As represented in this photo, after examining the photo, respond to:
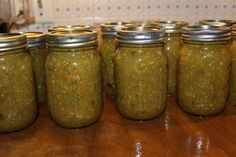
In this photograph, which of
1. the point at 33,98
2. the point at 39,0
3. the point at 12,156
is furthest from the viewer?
the point at 39,0

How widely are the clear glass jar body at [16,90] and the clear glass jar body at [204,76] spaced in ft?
1.09

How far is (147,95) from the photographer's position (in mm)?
581

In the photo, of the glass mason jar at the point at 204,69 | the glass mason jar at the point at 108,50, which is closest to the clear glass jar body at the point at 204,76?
Answer: the glass mason jar at the point at 204,69

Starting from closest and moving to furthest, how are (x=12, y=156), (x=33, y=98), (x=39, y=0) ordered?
(x=12, y=156), (x=33, y=98), (x=39, y=0)

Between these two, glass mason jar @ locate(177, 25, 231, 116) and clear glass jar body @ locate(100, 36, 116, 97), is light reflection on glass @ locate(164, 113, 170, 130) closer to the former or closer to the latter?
glass mason jar @ locate(177, 25, 231, 116)

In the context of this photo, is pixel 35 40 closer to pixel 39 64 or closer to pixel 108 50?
pixel 39 64

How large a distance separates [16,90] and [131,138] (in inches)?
9.5

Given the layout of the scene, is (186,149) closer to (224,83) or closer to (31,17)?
(224,83)

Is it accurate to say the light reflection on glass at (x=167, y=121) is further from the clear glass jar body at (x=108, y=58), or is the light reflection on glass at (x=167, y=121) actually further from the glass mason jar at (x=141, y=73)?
the clear glass jar body at (x=108, y=58)

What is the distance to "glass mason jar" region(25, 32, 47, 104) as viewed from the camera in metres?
0.64

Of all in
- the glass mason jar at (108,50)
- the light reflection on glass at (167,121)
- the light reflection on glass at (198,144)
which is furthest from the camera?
the glass mason jar at (108,50)

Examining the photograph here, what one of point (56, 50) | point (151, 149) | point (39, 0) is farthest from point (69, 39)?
point (39, 0)

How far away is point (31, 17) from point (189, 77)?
0.81 metres

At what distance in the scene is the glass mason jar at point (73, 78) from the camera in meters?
0.53
